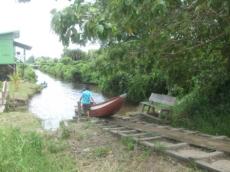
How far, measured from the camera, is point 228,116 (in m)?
12.1

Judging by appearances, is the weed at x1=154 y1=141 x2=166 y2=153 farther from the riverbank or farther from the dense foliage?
the dense foliage

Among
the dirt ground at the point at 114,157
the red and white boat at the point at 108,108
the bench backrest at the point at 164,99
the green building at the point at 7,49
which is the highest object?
the green building at the point at 7,49

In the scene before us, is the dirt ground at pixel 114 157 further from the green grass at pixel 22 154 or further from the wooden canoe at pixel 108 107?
the wooden canoe at pixel 108 107

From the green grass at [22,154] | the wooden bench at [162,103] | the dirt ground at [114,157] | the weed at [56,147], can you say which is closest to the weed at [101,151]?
the dirt ground at [114,157]

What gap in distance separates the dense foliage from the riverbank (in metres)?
2.05

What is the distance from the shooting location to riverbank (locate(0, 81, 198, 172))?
23.9 ft

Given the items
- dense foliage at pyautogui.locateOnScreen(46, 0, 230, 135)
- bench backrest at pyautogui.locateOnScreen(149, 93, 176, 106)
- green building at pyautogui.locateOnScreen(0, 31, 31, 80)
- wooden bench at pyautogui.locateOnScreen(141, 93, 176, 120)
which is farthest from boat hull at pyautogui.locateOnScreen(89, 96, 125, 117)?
green building at pyautogui.locateOnScreen(0, 31, 31, 80)

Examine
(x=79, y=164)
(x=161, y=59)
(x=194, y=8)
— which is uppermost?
(x=194, y=8)

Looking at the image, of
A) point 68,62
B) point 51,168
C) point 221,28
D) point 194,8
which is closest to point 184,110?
point 221,28

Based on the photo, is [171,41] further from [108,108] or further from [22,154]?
[108,108]

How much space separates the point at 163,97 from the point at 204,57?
3378mm

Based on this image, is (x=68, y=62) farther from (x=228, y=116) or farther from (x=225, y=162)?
(x=225, y=162)

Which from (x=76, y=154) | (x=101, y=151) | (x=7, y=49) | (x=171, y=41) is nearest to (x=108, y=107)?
(x=171, y=41)

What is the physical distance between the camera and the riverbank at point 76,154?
728 cm
